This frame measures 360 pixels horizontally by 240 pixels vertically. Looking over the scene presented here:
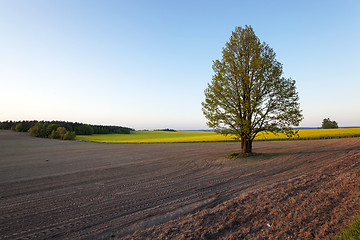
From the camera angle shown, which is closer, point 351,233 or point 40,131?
point 351,233

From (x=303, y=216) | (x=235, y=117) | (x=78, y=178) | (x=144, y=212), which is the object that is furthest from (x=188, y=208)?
(x=235, y=117)

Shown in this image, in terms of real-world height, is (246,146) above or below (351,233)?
above

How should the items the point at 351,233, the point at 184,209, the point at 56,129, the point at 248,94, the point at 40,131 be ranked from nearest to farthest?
1. the point at 351,233
2. the point at 184,209
3. the point at 248,94
4. the point at 56,129
5. the point at 40,131

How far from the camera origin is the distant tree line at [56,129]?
6319 cm

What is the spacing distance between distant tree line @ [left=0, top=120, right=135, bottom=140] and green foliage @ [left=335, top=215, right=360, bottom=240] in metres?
69.9

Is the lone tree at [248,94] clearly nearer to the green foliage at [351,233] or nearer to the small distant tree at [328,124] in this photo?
the green foliage at [351,233]

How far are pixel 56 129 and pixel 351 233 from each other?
268 ft

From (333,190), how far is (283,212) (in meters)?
2.72

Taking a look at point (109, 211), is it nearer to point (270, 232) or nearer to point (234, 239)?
point (234, 239)

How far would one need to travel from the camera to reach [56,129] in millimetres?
67688

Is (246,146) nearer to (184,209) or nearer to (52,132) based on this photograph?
(184,209)

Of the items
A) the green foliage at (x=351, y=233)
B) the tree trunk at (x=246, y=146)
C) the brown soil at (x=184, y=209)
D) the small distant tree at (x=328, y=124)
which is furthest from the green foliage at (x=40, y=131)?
the small distant tree at (x=328, y=124)

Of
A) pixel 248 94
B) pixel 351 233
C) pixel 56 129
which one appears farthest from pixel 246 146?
pixel 56 129

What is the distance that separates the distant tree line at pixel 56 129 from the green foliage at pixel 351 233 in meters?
69.9
